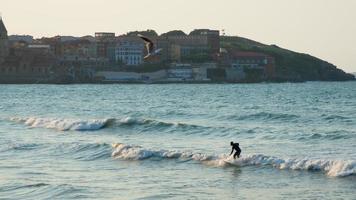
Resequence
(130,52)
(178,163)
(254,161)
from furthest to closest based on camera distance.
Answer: (130,52), (178,163), (254,161)

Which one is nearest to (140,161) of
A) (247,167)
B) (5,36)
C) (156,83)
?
→ (247,167)

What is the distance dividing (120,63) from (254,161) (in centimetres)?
14233

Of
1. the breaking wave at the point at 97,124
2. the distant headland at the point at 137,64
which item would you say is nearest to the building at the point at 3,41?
the distant headland at the point at 137,64

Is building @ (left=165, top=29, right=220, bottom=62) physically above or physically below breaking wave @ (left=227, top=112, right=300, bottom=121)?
above

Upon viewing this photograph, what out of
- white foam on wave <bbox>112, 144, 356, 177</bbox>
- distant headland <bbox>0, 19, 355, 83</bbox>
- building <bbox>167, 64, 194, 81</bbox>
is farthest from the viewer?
building <bbox>167, 64, 194, 81</bbox>

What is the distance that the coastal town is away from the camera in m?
155

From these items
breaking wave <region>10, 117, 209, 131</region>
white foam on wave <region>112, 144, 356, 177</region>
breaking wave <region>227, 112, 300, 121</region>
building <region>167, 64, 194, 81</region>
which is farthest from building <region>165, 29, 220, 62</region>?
white foam on wave <region>112, 144, 356, 177</region>

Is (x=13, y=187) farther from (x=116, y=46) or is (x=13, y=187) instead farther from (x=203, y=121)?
(x=116, y=46)

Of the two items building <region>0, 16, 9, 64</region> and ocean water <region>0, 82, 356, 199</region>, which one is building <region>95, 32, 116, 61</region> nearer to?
building <region>0, 16, 9, 64</region>

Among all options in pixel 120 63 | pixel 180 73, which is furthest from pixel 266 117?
pixel 120 63

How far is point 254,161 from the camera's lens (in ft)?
67.9

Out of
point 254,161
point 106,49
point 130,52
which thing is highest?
point 106,49

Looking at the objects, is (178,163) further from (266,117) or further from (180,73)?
(180,73)

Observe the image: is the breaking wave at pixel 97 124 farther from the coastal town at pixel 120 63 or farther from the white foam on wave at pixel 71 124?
the coastal town at pixel 120 63
